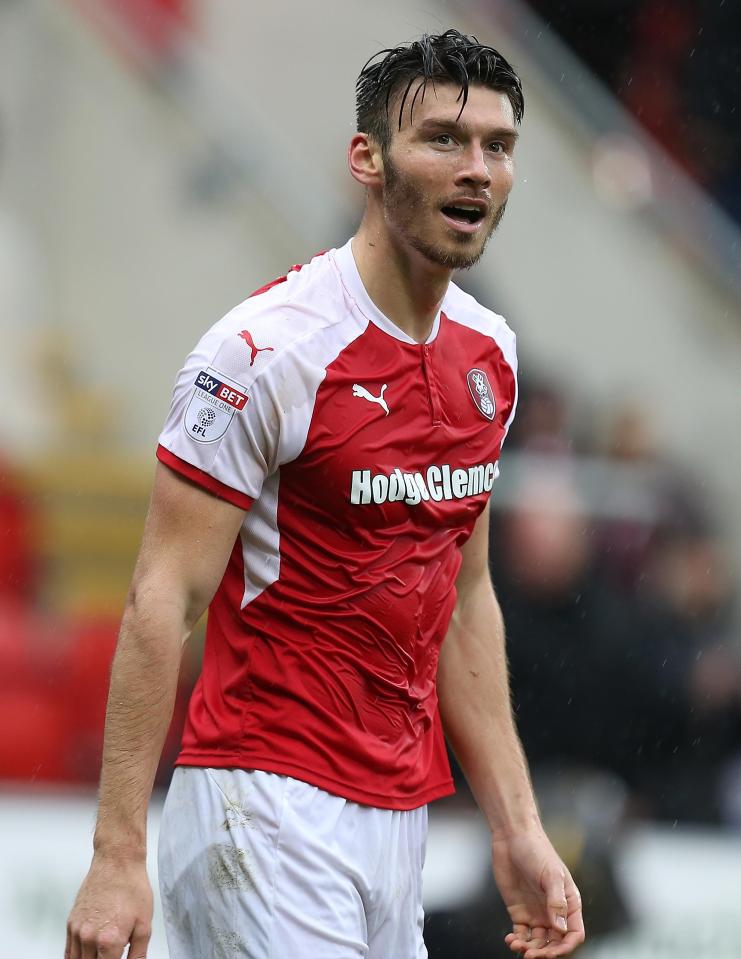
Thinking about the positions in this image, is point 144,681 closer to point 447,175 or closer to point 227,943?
point 227,943

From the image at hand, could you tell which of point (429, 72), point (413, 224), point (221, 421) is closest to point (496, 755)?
point (221, 421)

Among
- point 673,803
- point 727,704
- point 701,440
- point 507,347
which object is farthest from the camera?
point 701,440

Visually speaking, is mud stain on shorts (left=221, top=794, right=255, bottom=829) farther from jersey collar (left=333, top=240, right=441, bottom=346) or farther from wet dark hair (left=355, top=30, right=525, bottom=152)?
wet dark hair (left=355, top=30, right=525, bottom=152)

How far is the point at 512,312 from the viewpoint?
8.44m

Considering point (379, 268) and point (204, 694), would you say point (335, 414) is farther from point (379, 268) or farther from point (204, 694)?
point (204, 694)

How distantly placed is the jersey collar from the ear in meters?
0.13

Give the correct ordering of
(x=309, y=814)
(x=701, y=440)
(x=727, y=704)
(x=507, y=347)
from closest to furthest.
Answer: (x=309, y=814)
(x=507, y=347)
(x=727, y=704)
(x=701, y=440)

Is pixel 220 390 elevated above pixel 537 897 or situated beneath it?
elevated above

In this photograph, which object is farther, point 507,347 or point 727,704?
point 727,704

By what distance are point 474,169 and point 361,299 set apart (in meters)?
0.32

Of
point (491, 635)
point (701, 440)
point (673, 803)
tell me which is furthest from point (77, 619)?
point (491, 635)

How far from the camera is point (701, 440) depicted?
8555mm

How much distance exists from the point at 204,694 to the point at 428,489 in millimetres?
552

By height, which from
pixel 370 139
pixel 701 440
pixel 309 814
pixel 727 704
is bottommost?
pixel 727 704
